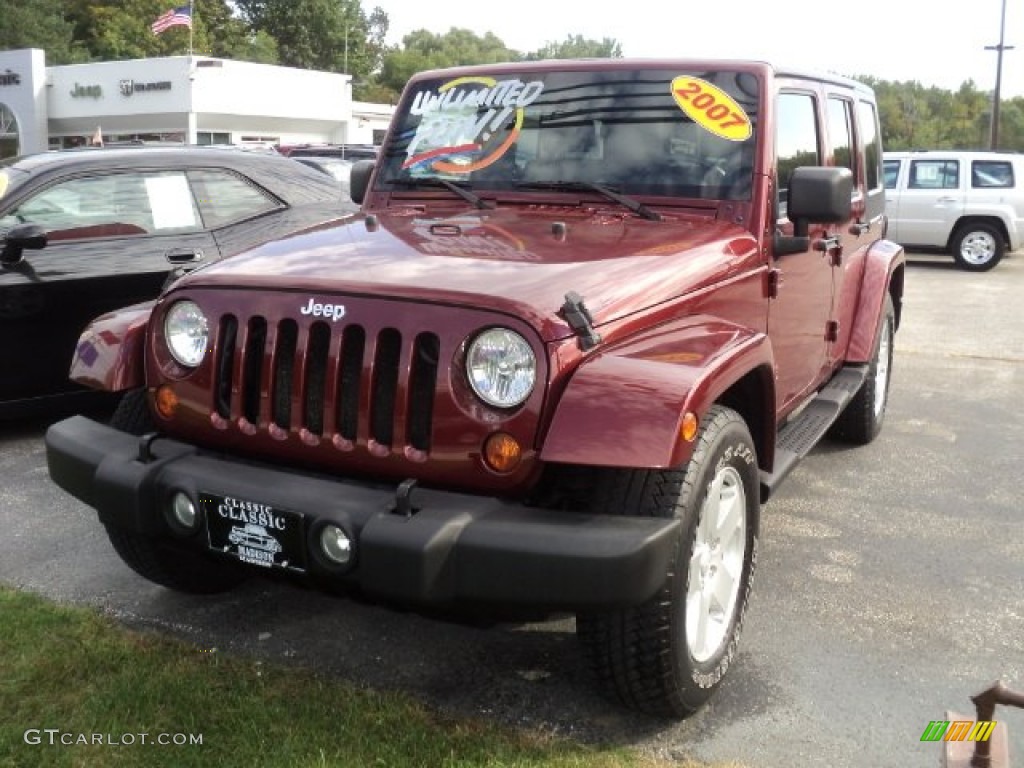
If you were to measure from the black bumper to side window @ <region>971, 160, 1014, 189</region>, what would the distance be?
15.1 metres

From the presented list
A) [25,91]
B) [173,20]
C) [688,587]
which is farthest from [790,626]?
[25,91]

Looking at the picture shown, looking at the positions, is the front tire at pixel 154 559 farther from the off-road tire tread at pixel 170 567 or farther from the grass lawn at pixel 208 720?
the grass lawn at pixel 208 720

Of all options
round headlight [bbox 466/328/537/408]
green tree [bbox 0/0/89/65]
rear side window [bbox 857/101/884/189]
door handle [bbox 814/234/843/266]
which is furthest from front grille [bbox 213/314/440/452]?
green tree [bbox 0/0/89/65]

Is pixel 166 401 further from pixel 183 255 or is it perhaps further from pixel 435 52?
pixel 435 52

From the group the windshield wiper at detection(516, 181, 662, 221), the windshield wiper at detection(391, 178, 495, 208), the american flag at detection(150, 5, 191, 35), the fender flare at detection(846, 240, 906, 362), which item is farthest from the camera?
the american flag at detection(150, 5, 191, 35)

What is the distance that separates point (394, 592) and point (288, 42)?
82604mm

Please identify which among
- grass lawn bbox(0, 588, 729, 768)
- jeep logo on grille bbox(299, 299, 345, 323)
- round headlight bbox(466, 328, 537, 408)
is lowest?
grass lawn bbox(0, 588, 729, 768)

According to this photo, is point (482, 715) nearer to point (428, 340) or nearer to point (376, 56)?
point (428, 340)

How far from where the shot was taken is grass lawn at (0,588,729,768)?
272cm

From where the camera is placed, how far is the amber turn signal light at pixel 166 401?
3029 millimetres

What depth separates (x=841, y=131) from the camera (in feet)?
16.5

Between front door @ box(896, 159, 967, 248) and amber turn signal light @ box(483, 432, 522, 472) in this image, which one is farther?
front door @ box(896, 159, 967, 248)

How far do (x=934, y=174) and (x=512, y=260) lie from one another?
14590 mm

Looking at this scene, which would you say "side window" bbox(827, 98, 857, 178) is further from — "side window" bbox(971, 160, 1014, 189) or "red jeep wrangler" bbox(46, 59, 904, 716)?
"side window" bbox(971, 160, 1014, 189)
